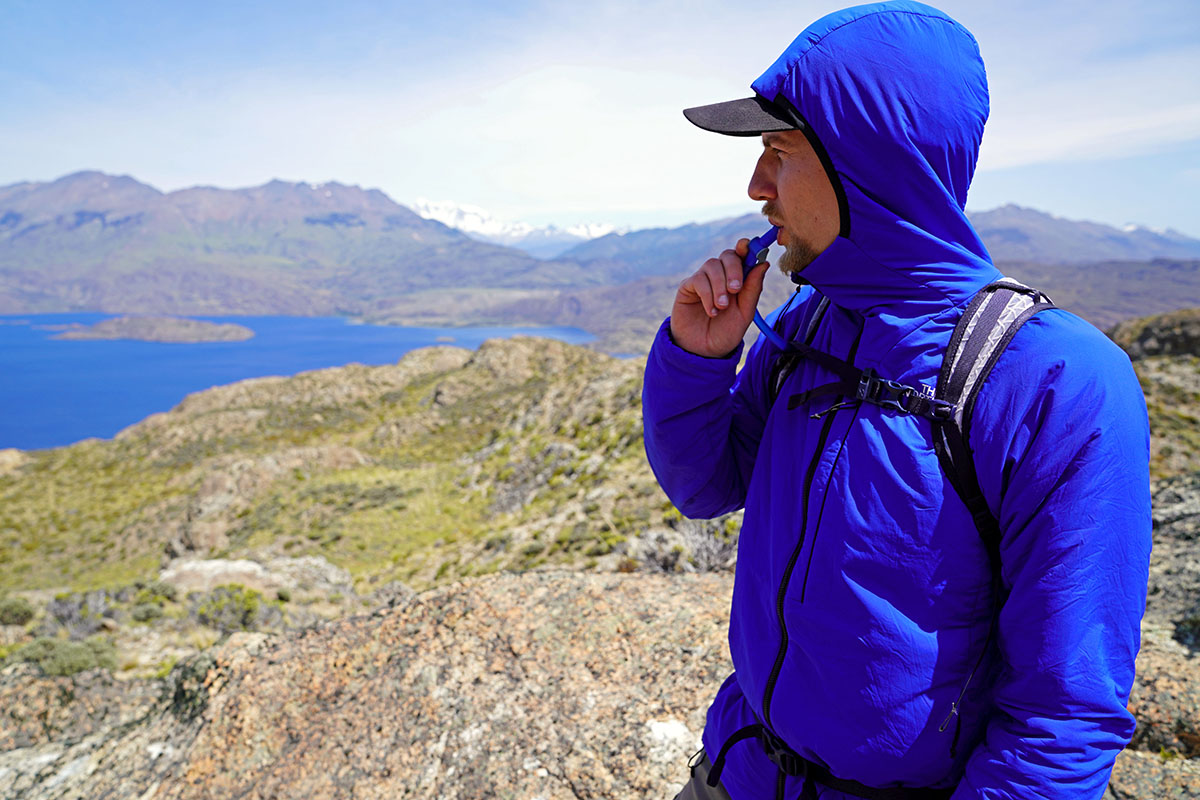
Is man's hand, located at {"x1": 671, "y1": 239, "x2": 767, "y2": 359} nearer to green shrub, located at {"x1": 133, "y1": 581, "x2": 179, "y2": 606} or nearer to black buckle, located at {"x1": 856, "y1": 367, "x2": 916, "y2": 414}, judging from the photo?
black buckle, located at {"x1": 856, "y1": 367, "x2": 916, "y2": 414}

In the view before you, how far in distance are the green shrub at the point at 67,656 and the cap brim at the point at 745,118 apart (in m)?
10.0

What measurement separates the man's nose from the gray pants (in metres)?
1.73

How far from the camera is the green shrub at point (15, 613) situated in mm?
14070

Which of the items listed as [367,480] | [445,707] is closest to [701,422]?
[445,707]

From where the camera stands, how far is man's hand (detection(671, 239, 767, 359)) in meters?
1.74

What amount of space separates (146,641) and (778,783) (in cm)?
1284

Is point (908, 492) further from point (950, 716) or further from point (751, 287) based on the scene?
point (751, 287)

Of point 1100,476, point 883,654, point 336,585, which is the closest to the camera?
point 1100,476

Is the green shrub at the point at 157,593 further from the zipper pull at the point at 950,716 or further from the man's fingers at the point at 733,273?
the zipper pull at the point at 950,716

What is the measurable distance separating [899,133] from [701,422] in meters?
0.94

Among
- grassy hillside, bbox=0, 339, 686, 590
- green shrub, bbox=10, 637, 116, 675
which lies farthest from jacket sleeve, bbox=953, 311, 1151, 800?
green shrub, bbox=10, 637, 116, 675

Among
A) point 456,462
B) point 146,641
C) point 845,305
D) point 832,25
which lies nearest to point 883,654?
point 845,305

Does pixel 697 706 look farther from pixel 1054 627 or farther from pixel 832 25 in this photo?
pixel 832 25

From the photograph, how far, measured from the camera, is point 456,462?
30406mm
